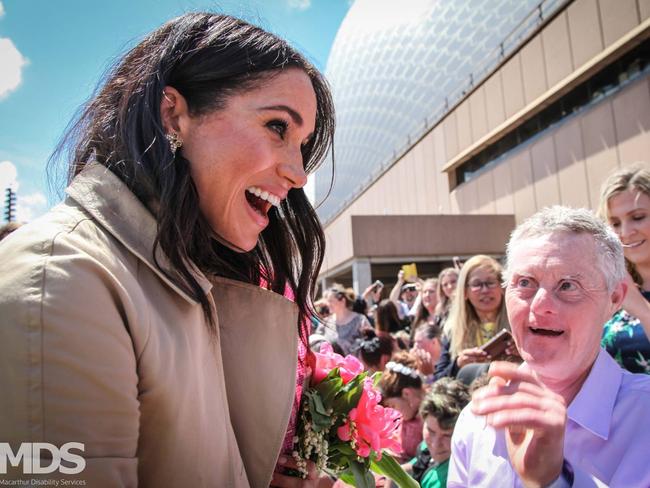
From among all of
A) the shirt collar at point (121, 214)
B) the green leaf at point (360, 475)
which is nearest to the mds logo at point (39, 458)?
the shirt collar at point (121, 214)

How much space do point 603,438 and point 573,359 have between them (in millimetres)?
249

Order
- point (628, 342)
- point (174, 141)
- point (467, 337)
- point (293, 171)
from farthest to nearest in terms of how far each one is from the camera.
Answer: point (467, 337) → point (628, 342) → point (293, 171) → point (174, 141)

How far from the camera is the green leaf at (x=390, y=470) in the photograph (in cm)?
160

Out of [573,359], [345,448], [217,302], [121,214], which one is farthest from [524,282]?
[121,214]

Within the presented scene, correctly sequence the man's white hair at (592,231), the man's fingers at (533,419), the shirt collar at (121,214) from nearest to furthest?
the shirt collar at (121,214)
the man's fingers at (533,419)
the man's white hair at (592,231)

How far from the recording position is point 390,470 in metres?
1.64

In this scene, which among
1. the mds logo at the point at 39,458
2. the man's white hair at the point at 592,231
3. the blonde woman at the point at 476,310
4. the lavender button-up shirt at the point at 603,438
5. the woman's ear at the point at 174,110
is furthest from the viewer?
the blonde woman at the point at 476,310

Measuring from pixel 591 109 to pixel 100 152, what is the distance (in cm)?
1490

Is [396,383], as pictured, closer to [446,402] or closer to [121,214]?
[446,402]

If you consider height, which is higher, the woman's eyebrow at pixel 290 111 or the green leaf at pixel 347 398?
the woman's eyebrow at pixel 290 111

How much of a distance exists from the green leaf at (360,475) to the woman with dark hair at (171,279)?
160 mm

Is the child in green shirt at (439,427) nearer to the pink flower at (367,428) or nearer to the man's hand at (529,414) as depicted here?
the pink flower at (367,428)

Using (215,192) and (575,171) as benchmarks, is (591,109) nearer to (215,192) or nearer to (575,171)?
(575,171)

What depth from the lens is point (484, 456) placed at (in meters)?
1.64
